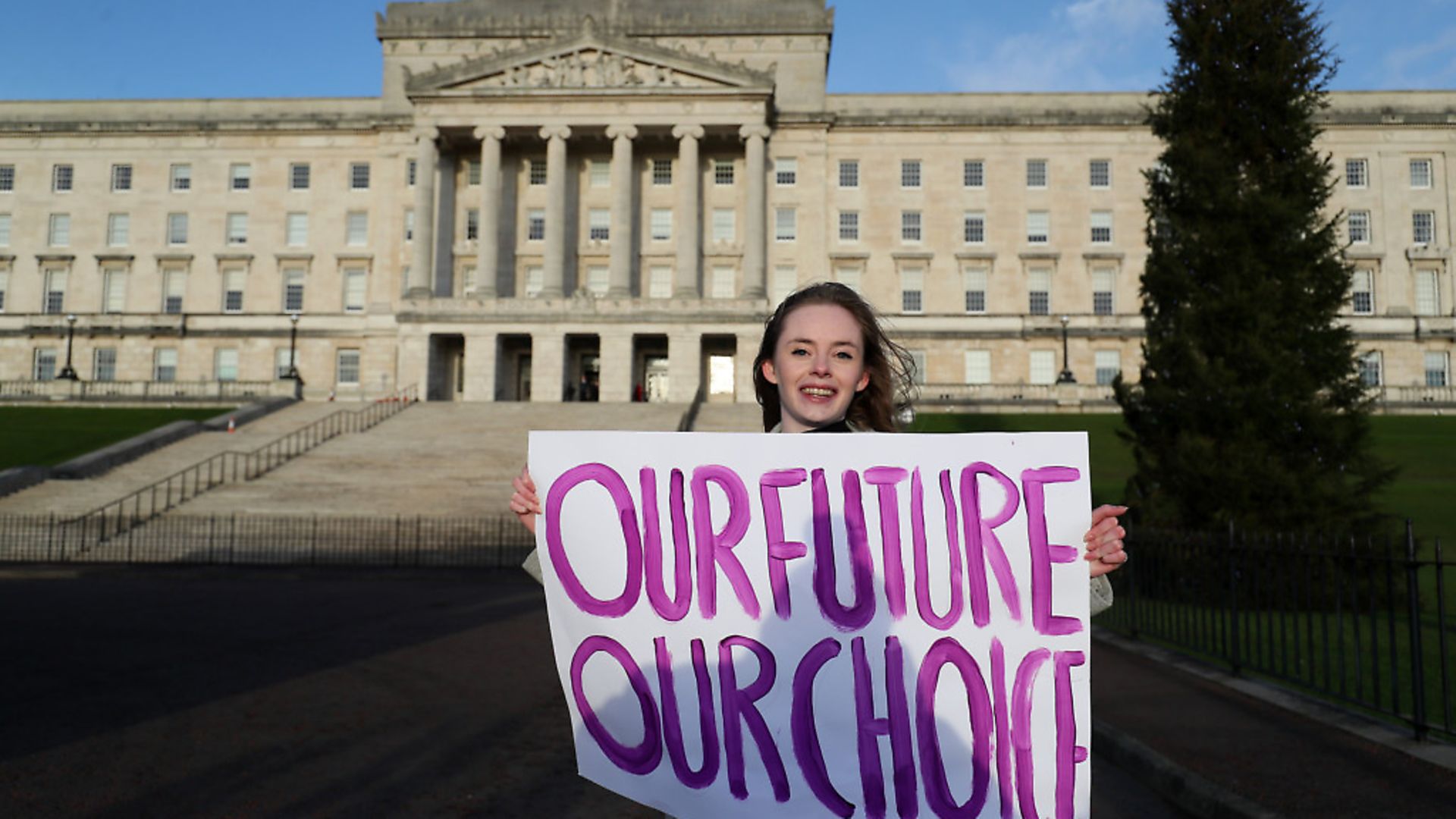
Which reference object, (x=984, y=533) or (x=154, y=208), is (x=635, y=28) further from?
(x=984, y=533)

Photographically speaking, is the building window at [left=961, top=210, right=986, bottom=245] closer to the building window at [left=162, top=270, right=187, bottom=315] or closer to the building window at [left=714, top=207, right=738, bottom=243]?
the building window at [left=714, top=207, right=738, bottom=243]

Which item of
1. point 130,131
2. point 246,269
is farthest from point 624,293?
point 130,131

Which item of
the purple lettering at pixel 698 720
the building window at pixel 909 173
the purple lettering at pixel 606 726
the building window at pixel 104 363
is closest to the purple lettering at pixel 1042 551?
the purple lettering at pixel 698 720

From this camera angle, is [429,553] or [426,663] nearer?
[426,663]

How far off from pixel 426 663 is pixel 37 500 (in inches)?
815

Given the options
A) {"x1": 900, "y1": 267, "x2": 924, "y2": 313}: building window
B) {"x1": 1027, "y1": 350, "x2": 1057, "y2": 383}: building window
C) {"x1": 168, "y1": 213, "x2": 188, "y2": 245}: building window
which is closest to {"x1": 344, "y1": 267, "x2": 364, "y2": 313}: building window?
{"x1": 168, "y1": 213, "x2": 188, "y2": 245}: building window

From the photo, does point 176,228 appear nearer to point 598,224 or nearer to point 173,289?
point 173,289

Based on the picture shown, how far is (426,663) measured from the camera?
36.4 ft

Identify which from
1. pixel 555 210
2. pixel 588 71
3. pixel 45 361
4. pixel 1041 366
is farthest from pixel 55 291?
pixel 1041 366

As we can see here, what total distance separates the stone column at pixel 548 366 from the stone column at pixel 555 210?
1.87 metres

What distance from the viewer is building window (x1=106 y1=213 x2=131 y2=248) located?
62.6m

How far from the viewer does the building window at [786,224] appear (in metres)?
59.0

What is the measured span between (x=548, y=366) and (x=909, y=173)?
994 inches

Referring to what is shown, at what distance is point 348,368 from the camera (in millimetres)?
59469
